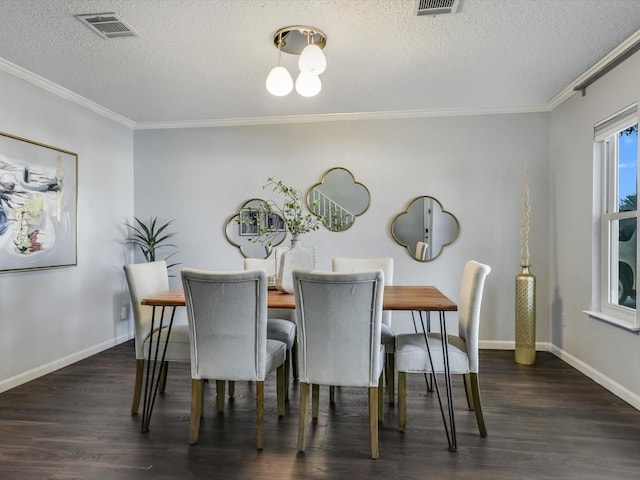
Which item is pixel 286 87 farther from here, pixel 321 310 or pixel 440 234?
pixel 440 234

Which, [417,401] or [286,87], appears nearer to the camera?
[286,87]

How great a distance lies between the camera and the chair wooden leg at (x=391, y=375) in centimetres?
271

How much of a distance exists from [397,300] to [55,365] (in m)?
3.01

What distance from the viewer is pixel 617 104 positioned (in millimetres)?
2916

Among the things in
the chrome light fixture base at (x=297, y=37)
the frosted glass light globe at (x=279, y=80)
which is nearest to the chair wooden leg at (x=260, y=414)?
the frosted glass light globe at (x=279, y=80)

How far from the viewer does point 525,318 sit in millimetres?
3648

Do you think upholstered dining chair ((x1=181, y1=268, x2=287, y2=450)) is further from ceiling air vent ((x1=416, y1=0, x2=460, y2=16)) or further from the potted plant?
the potted plant

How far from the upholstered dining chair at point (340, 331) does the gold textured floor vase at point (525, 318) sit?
2.14m

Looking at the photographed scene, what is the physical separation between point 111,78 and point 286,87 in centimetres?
175

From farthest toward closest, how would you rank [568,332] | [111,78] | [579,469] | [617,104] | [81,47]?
[568,332] → [111,78] → [617,104] → [81,47] → [579,469]

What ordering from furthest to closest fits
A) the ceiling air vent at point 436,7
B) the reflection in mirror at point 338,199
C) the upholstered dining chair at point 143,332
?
the reflection in mirror at point 338,199 < the upholstered dining chair at point 143,332 < the ceiling air vent at point 436,7

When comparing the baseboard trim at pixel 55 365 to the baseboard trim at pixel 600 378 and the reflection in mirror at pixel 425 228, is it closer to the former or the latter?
the reflection in mirror at pixel 425 228

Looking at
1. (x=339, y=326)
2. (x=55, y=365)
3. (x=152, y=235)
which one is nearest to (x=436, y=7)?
(x=339, y=326)

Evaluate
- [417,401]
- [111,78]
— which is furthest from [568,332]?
[111,78]
